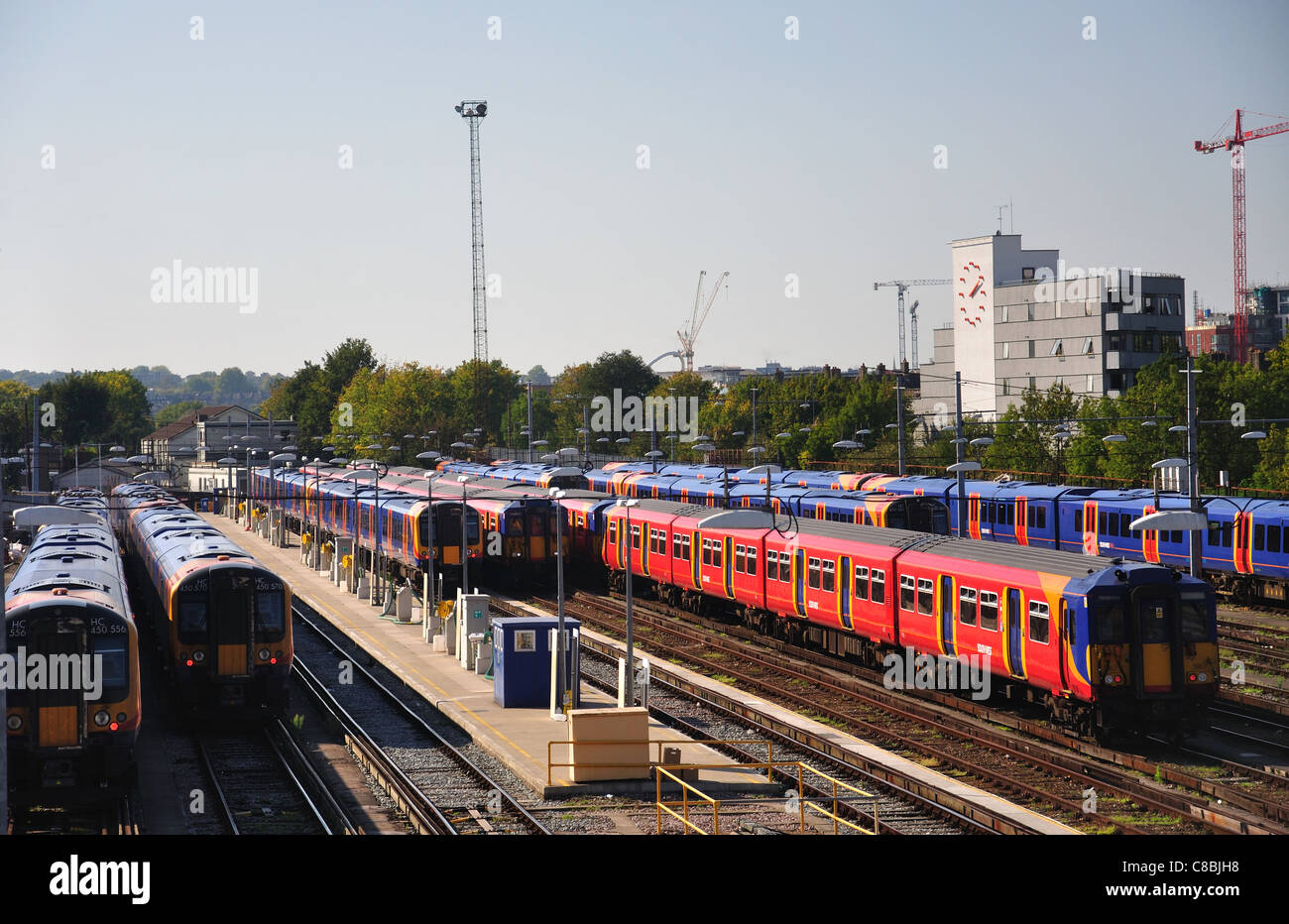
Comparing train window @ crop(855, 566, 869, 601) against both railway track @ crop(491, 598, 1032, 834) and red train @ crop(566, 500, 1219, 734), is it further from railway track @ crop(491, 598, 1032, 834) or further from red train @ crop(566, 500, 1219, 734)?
railway track @ crop(491, 598, 1032, 834)

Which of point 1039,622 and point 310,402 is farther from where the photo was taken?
point 310,402

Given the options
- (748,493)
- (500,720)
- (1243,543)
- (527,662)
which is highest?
(748,493)

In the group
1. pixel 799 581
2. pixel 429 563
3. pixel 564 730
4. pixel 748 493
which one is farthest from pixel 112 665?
pixel 748 493

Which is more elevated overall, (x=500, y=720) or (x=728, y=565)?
(x=728, y=565)

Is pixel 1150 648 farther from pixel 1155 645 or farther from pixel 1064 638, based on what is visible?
pixel 1064 638

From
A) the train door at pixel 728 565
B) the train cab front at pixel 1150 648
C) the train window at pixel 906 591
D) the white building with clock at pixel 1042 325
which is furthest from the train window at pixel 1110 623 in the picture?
the white building with clock at pixel 1042 325

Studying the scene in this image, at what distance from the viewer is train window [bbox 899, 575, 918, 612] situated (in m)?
28.8

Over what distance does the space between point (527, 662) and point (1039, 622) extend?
34.3 ft

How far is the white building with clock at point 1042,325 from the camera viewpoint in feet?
347

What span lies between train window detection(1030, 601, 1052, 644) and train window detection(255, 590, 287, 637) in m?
13.9

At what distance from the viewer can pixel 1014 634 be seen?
2527 cm
